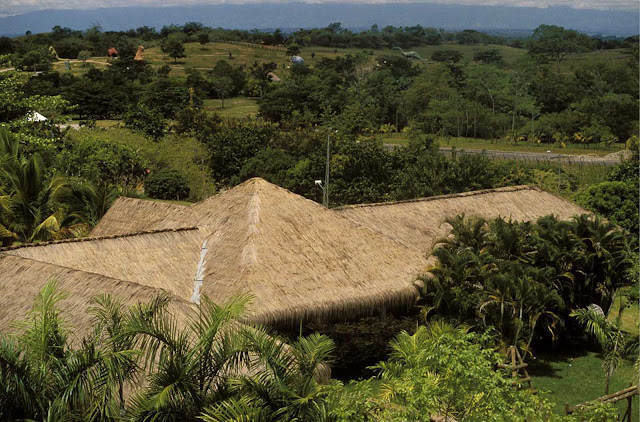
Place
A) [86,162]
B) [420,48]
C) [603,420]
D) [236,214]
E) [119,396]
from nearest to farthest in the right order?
[119,396]
[603,420]
[236,214]
[86,162]
[420,48]

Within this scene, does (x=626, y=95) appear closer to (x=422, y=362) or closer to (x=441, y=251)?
(x=441, y=251)

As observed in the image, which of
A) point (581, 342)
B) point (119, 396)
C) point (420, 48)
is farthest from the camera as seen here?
point (420, 48)

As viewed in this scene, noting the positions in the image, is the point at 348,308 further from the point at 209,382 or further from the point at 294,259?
the point at 209,382

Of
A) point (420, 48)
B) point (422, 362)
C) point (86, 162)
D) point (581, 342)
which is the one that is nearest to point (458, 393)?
point (422, 362)

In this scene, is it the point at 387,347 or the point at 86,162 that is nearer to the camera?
the point at 387,347

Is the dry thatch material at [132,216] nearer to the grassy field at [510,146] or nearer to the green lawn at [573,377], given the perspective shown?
the green lawn at [573,377]
